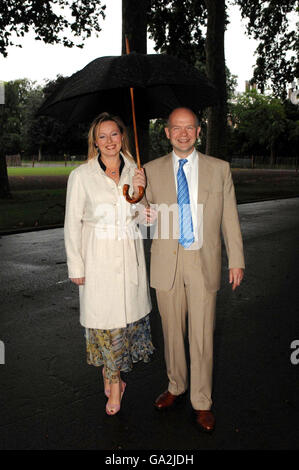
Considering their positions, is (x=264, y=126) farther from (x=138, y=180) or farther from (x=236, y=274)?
(x=138, y=180)

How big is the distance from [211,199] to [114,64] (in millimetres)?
1139

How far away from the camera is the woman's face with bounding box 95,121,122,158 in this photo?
337cm

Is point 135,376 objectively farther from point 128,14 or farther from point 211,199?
point 128,14

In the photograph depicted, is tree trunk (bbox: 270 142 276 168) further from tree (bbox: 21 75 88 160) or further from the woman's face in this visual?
the woman's face

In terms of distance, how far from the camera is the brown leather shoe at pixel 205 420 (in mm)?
3225

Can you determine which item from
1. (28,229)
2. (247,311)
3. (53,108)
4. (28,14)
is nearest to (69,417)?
(53,108)

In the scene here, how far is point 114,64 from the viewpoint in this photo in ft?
10.9

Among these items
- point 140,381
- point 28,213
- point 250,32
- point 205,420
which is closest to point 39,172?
point 250,32

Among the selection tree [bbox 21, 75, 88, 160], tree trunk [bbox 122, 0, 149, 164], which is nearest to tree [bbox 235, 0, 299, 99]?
tree trunk [bbox 122, 0, 149, 164]

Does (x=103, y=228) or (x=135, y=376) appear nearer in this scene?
(x=103, y=228)

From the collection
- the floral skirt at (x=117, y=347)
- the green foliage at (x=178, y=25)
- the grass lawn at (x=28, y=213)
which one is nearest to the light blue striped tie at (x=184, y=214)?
the floral skirt at (x=117, y=347)

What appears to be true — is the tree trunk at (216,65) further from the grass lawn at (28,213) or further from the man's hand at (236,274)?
the man's hand at (236,274)

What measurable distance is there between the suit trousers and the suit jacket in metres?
0.05

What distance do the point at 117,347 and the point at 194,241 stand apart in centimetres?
95
